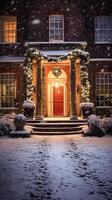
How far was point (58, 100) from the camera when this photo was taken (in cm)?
2442

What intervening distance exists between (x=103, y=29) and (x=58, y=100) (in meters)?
5.62

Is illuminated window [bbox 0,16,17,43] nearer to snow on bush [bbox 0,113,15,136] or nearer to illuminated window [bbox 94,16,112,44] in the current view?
illuminated window [bbox 94,16,112,44]

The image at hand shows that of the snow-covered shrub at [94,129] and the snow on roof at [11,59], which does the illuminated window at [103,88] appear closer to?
the snow on roof at [11,59]

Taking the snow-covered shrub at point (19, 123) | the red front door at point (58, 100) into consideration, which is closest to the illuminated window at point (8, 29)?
the red front door at point (58, 100)

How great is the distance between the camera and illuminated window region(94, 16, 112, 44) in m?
24.4

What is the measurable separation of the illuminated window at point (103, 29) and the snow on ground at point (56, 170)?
1076 cm

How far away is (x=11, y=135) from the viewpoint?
1756 cm

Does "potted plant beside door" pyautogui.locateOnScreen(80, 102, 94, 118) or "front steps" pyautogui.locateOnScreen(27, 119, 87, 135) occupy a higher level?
"potted plant beside door" pyautogui.locateOnScreen(80, 102, 94, 118)

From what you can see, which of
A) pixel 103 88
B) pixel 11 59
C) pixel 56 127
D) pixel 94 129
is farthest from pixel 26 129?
pixel 103 88

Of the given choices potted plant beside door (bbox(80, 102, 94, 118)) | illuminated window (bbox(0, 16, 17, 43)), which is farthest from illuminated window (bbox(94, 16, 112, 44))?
illuminated window (bbox(0, 16, 17, 43))

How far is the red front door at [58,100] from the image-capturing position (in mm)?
24406

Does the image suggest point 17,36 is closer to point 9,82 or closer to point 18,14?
point 18,14

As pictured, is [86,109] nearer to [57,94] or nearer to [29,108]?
[57,94]

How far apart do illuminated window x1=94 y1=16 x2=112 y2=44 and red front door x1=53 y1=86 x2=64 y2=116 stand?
4.13 m
